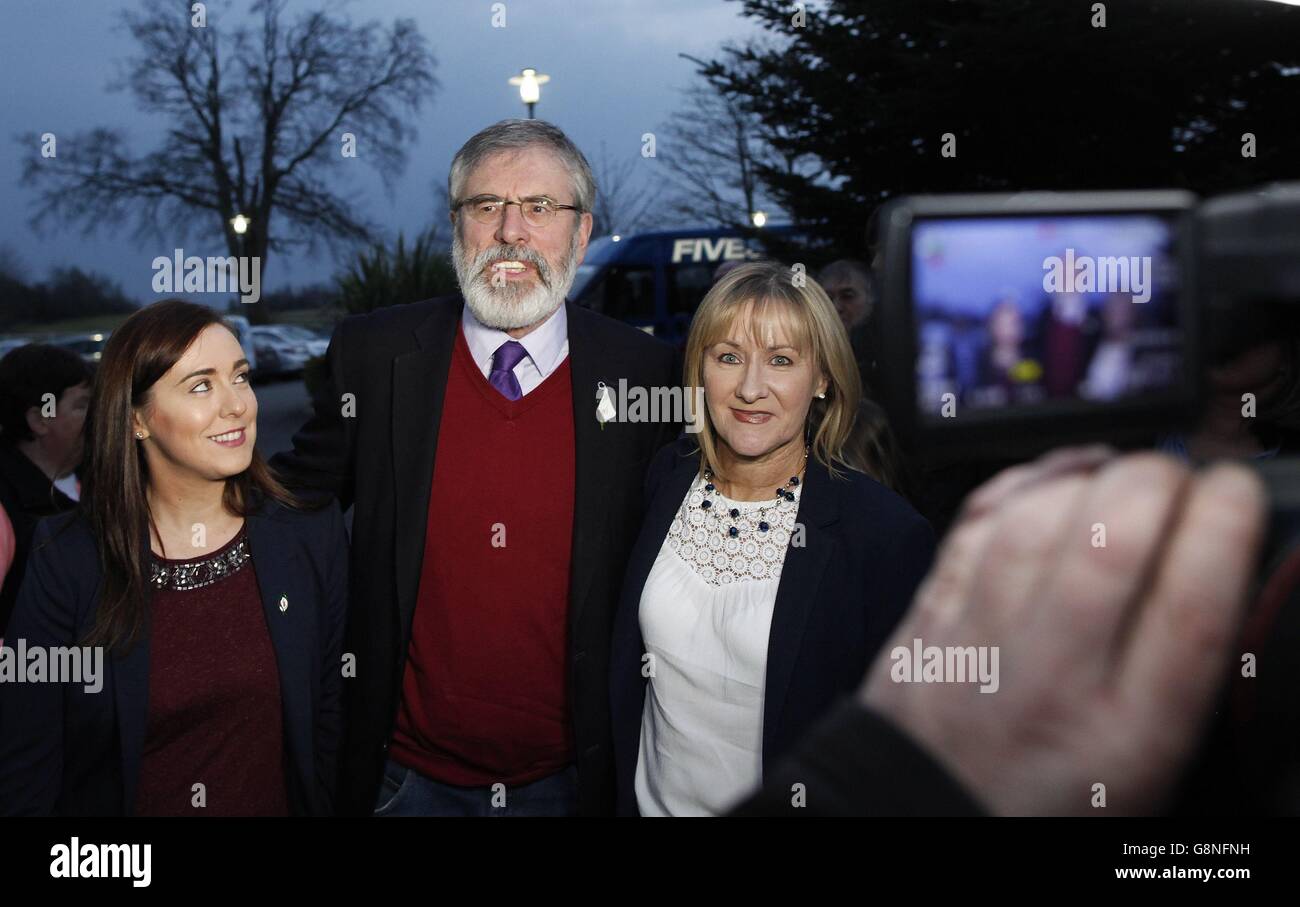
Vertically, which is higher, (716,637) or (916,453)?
(916,453)

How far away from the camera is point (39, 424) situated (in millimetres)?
3127

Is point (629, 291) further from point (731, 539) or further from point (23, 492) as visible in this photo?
point (731, 539)

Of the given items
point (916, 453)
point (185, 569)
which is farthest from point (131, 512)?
point (916, 453)

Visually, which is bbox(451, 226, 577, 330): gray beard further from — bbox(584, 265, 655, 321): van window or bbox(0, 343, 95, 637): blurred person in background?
bbox(584, 265, 655, 321): van window

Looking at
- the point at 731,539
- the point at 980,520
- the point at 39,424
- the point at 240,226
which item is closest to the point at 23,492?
the point at 39,424

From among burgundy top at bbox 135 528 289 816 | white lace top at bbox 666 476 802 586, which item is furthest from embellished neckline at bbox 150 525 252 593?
white lace top at bbox 666 476 802 586

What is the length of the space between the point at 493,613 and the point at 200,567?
0.59m

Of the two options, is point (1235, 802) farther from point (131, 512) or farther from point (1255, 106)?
point (131, 512)

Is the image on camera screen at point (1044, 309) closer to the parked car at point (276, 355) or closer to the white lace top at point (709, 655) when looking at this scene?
the white lace top at point (709, 655)

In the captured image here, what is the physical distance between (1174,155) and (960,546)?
4.11ft

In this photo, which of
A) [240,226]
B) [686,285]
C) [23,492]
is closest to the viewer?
[23,492]

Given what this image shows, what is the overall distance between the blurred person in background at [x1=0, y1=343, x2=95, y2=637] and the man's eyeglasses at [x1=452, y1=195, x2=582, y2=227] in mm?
1456

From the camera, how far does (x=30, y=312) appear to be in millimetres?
8023
